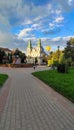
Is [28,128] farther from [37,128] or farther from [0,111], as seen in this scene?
[0,111]

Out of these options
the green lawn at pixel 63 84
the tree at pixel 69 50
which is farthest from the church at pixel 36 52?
the green lawn at pixel 63 84

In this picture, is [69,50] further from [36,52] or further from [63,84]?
[36,52]

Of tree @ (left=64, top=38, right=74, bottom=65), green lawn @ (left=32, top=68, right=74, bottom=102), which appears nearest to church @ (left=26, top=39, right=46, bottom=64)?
tree @ (left=64, top=38, right=74, bottom=65)

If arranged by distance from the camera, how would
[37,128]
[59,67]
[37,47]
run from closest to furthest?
[37,128], [59,67], [37,47]

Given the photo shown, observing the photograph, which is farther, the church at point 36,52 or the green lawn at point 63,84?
the church at point 36,52

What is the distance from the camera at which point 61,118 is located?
7.12m

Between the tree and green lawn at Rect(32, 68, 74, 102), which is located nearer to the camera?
green lawn at Rect(32, 68, 74, 102)

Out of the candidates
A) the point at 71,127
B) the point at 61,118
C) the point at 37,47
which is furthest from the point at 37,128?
the point at 37,47

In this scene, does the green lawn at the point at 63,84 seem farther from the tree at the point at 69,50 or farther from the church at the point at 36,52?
the church at the point at 36,52

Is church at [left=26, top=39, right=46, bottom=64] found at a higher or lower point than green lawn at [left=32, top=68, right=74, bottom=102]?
higher

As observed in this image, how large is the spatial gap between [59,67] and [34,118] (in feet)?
95.7

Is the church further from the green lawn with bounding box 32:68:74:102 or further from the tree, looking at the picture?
the green lawn with bounding box 32:68:74:102

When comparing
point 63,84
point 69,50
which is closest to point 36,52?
point 69,50

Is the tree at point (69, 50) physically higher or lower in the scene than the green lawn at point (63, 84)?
higher
